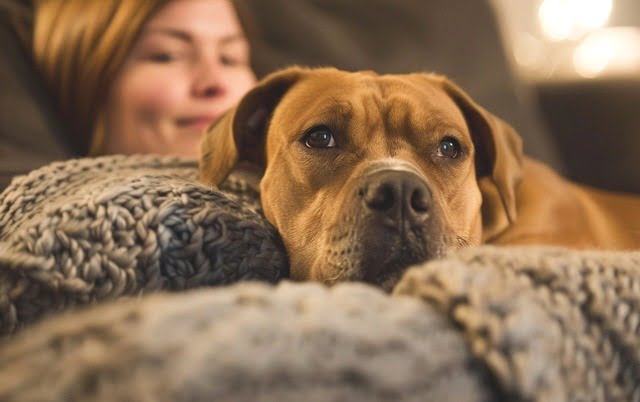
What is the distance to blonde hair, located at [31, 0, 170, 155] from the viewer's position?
1920 mm

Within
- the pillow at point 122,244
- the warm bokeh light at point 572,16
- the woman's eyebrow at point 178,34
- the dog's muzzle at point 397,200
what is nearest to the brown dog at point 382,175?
the dog's muzzle at point 397,200

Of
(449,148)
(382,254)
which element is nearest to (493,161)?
(449,148)

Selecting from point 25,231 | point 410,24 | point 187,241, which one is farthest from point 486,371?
point 410,24

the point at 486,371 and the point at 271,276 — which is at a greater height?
the point at 486,371

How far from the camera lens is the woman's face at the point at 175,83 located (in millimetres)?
1846

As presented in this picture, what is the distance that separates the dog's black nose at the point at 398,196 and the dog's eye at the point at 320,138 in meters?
0.28

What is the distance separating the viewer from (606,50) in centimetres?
386

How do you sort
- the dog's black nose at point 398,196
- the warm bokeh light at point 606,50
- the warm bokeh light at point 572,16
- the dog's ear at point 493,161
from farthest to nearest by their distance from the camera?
the warm bokeh light at point 572,16 → the warm bokeh light at point 606,50 → the dog's ear at point 493,161 → the dog's black nose at point 398,196

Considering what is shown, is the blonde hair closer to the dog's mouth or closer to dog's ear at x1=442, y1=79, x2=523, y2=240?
dog's ear at x1=442, y1=79, x2=523, y2=240

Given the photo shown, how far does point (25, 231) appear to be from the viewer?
0.92 metres

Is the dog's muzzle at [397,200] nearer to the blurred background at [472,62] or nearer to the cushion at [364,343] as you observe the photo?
the cushion at [364,343]

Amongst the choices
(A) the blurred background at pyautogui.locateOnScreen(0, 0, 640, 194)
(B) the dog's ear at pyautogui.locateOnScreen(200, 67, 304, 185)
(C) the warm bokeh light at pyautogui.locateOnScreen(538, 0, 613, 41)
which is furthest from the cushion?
(C) the warm bokeh light at pyautogui.locateOnScreen(538, 0, 613, 41)

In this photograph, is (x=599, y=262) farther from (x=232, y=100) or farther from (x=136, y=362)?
(x=232, y=100)

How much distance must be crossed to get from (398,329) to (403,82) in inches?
37.2
